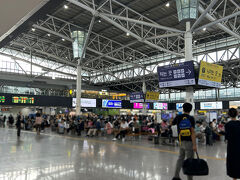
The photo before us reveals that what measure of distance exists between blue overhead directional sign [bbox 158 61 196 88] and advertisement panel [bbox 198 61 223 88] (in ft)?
1.92

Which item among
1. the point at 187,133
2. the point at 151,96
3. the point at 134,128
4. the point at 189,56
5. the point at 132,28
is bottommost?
the point at 134,128

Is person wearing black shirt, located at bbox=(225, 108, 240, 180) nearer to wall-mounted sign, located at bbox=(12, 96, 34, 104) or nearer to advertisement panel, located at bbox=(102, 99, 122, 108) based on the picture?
wall-mounted sign, located at bbox=(12, 96, 34, 104)

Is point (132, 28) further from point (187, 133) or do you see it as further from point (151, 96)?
point (187, 133)

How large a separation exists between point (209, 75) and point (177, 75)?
2.01 m

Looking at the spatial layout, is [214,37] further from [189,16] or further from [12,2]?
[12,2]

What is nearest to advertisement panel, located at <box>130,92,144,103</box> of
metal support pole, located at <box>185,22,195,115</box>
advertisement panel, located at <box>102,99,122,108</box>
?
advertisement panel, located at <box>102,99,122,108</box>

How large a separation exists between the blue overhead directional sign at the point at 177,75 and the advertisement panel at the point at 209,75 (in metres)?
0.59

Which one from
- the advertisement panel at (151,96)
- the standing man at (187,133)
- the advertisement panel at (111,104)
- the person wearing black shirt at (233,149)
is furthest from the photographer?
the advertisement panel at (111,104)

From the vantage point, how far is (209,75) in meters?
14.6

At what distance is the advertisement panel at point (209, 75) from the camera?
14.1m

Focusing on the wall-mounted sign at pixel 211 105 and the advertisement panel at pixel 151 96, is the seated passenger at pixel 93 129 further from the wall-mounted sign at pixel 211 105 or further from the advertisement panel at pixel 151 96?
the wall-mounted sign at pixel 211 105

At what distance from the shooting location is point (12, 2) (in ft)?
10.5

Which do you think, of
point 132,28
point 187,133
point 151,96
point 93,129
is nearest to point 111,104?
point 151,96

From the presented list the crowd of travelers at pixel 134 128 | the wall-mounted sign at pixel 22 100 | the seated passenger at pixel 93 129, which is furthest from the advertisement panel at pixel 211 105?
the wall-mounted sign at pixel 22 100
